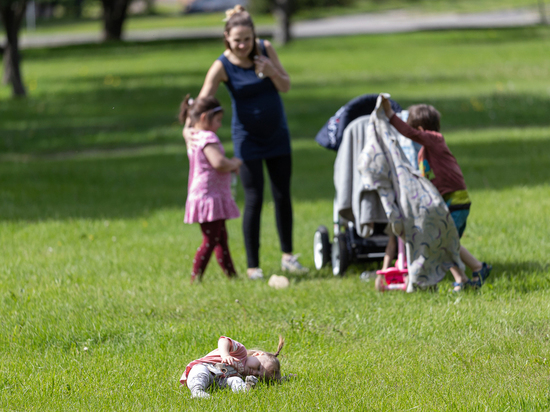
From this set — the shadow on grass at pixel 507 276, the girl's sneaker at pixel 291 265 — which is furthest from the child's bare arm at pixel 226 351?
the girl's sneaker at pixel 291 265

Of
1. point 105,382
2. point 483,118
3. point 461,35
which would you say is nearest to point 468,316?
point 105,382

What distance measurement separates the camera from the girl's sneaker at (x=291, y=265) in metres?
6.39

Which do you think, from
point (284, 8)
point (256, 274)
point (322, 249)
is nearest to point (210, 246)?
point (256, 274)

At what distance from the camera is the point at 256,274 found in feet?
20.4

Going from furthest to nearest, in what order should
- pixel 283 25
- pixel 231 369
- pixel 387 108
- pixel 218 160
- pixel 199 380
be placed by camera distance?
pixel 283 25, pixel 218 160, pixel 387 108, pixel 231 369, pixel 199 380

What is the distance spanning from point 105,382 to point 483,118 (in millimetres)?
14761

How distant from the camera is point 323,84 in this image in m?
24.5

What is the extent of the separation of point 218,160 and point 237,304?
1.14 metres

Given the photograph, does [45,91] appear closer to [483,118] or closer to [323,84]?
[323,84]

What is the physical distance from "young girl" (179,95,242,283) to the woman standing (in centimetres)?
13

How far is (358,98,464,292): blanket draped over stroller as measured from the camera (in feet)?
17.6

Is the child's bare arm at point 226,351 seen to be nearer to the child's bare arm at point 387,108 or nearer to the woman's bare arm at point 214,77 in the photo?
the child's bare arm at point 387,108

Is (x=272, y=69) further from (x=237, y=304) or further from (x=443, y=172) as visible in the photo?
(x=237, y=304)

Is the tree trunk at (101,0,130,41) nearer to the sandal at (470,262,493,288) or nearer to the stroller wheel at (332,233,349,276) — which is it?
the stroller wheel at (332,233,349,276)
